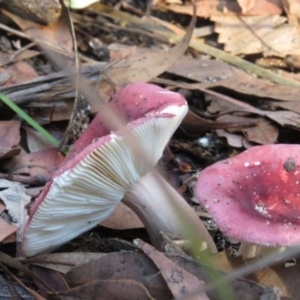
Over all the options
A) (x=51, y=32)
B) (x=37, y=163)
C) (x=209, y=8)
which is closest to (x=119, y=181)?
(x=37, y=163)

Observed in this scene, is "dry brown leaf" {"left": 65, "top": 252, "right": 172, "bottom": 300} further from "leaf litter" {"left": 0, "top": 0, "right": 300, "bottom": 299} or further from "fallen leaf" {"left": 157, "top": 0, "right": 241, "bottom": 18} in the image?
"fallen leaf" {"left": 157, "top": 0, "right": 241, "bottom": 18}

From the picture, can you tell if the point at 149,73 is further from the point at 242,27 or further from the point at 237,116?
the point at 242,27

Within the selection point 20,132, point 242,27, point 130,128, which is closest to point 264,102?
point 242,27

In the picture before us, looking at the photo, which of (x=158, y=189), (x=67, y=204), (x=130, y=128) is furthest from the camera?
(x=158, y=189)

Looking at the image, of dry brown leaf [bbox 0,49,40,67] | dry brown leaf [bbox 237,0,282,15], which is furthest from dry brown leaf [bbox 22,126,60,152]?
dry brown leaf [bbox 237,0,282,15]

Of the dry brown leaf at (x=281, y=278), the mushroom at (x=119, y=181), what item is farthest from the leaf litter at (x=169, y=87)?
the mushroom at (x=119, y=181)

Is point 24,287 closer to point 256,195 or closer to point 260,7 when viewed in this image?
point 256,195

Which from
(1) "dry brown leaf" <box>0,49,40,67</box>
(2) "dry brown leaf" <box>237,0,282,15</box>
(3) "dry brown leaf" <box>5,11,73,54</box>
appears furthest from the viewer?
(2) "dry brown leaf" <box>237,0,282,15</box>
